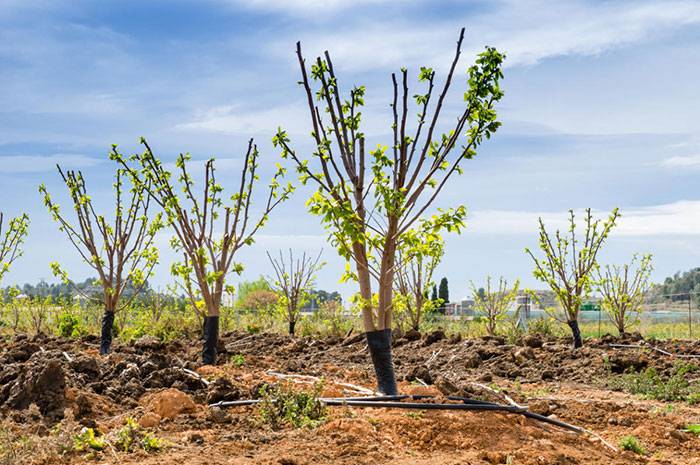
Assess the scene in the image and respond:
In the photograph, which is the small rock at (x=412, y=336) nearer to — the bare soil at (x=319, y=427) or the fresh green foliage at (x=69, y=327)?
A: the bare soil at (x=319, y=427)

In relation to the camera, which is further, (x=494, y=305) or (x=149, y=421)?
(x=494, y=305)

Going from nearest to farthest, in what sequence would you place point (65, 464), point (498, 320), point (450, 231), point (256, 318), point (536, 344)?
point (65, 464)
point (450, 231)
point (536, 344)
point (498, 320)
point (256, 318)

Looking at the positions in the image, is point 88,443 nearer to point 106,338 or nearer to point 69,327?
point 106,338

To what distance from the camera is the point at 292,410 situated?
5.48 meters

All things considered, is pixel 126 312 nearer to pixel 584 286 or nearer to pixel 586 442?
pixel 584 286

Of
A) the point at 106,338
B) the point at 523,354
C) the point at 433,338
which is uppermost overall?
the point at 106,338

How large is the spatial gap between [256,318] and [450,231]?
1471 cm

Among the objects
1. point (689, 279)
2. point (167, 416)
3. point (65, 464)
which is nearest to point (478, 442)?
point (167, 416)

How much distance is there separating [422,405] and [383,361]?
0.90 meters

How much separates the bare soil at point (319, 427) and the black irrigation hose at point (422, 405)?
2.3 inches

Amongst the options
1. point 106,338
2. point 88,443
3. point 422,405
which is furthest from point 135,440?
point 106,338

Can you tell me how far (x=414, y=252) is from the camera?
6.52 m

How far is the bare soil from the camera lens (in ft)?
15.4

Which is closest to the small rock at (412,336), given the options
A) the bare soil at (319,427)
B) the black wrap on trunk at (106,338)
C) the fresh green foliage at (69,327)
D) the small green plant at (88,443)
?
the bare soil at (319,427)
